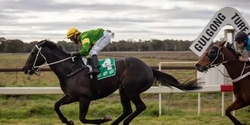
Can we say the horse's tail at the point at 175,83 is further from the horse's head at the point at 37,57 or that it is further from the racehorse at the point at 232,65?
the horse's head at the point at 37,57

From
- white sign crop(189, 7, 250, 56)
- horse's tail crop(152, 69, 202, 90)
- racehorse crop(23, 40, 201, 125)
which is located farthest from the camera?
white sign crop(189, 7, 250, 56)

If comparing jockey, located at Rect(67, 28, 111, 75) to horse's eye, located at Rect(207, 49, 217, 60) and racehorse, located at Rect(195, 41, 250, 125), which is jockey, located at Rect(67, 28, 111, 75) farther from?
horse's eye, located at Rect(207, 49, 217, 60)

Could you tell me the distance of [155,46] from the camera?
156 feet

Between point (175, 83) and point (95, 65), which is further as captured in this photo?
point (175, 83)

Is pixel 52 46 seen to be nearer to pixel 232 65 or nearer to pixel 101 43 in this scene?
pixel 101 43

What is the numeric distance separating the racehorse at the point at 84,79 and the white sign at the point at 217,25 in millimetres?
2461

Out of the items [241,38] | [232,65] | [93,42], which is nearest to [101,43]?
[93,42]

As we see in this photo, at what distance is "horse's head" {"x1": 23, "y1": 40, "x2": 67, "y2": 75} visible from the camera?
26.0 ft

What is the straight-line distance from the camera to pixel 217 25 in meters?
10.7

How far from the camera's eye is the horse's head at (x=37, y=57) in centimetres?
791

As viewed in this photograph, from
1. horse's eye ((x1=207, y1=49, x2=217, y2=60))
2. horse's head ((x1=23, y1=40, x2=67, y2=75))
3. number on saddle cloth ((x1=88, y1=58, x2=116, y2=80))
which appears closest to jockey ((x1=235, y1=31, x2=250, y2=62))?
horse's eye ((x1=207, y1=49, x2=217, y2=60))

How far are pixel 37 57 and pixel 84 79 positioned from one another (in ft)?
2.99

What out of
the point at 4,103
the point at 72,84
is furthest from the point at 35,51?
the point at 4,103

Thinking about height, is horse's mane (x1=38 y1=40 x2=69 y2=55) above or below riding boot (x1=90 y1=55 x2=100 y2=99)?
above
